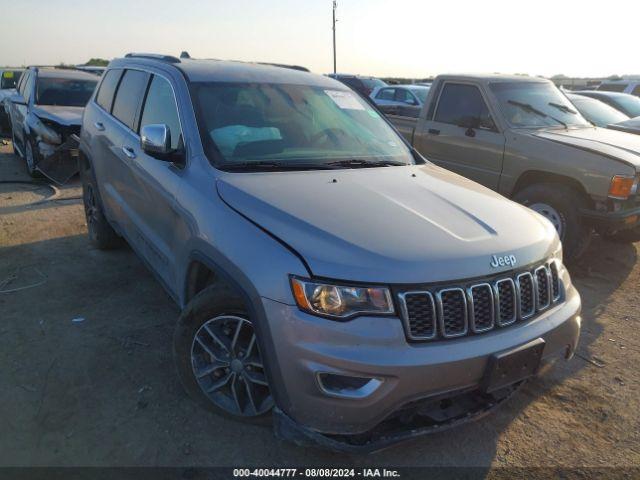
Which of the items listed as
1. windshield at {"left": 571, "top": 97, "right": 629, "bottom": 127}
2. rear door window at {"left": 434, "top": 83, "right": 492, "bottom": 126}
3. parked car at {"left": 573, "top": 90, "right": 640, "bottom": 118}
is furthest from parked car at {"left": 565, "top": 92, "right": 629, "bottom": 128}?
rear door window at {"left": 434, "top": 83, "right": 492, "bottom": 126}

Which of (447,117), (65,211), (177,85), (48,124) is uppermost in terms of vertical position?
(177,85)

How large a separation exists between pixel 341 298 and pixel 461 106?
4880mm

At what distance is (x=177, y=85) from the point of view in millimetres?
3455

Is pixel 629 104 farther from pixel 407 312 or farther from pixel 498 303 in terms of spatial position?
pixel 407 312

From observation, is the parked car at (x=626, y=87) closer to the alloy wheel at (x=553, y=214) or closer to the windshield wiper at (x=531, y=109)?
the windshield wiper at (x=531, y=109)

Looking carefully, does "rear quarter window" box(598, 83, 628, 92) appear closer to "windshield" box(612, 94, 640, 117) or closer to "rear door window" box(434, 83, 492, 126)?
"windshield" box(612, 94, 640, 117)

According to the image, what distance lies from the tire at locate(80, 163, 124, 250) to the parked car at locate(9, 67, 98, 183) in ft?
10.6

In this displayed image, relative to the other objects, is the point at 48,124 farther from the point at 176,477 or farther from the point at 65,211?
the point at 176,477

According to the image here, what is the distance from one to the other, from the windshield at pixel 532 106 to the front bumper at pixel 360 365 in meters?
4.42

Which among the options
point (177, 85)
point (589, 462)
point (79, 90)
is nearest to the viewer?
point (589, 462)

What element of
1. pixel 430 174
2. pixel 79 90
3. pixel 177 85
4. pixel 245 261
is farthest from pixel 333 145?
pixel 79 90

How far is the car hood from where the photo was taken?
2234 millimetres

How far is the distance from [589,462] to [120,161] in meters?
3.81

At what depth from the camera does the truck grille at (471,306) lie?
2.22m
